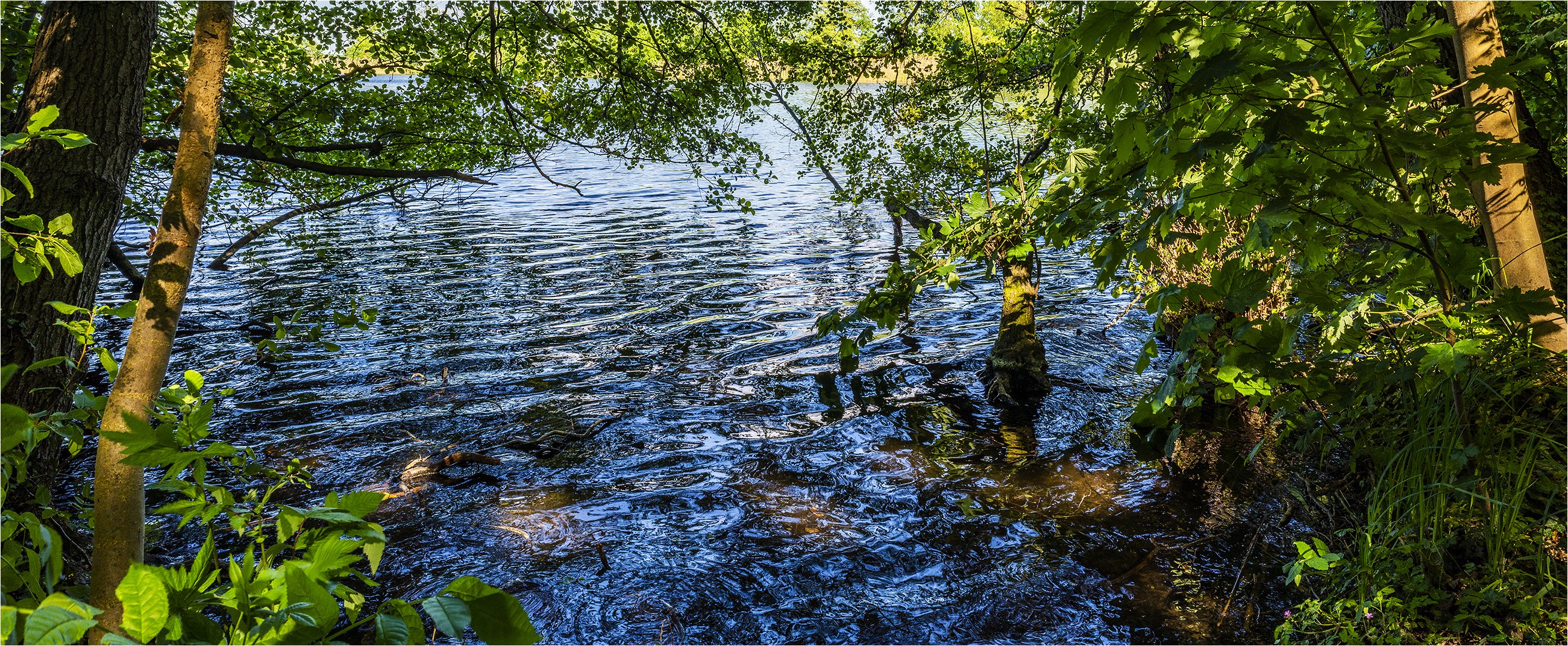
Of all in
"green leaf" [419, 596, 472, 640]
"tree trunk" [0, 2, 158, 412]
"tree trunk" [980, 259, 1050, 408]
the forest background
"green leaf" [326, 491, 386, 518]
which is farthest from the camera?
"tree trunk" [980, 259, 1050, 408]

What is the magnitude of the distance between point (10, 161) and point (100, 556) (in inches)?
89.6

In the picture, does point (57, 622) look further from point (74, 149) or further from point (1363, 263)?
point (1363, 263)

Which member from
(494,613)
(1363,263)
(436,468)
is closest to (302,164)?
(436,468)

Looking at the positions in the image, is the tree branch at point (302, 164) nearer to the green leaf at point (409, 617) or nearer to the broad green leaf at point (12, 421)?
the broad green leaf at point (12, 421)

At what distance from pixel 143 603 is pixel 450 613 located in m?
0.58

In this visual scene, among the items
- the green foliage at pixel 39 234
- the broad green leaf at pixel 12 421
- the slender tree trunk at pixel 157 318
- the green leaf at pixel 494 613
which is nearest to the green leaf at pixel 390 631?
the green leaf at pixel 494 613

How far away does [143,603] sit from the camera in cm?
148

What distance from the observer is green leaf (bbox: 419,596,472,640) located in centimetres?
146

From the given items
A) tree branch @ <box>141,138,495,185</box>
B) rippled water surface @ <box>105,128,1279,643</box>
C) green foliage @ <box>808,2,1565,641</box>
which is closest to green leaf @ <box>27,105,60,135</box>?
green foliage @ <box>808,2,1565,641</box>

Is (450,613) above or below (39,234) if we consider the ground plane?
below

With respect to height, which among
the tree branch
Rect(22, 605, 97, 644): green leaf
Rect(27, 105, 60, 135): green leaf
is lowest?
Rect(22, 605, 97, 644): green leaf

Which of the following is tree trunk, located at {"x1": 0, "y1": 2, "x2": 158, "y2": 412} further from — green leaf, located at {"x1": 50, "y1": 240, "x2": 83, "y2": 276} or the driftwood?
Answer: the driftwood

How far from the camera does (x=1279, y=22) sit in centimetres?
281

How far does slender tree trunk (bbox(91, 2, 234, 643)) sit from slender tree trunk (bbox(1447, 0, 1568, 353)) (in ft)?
12.4
